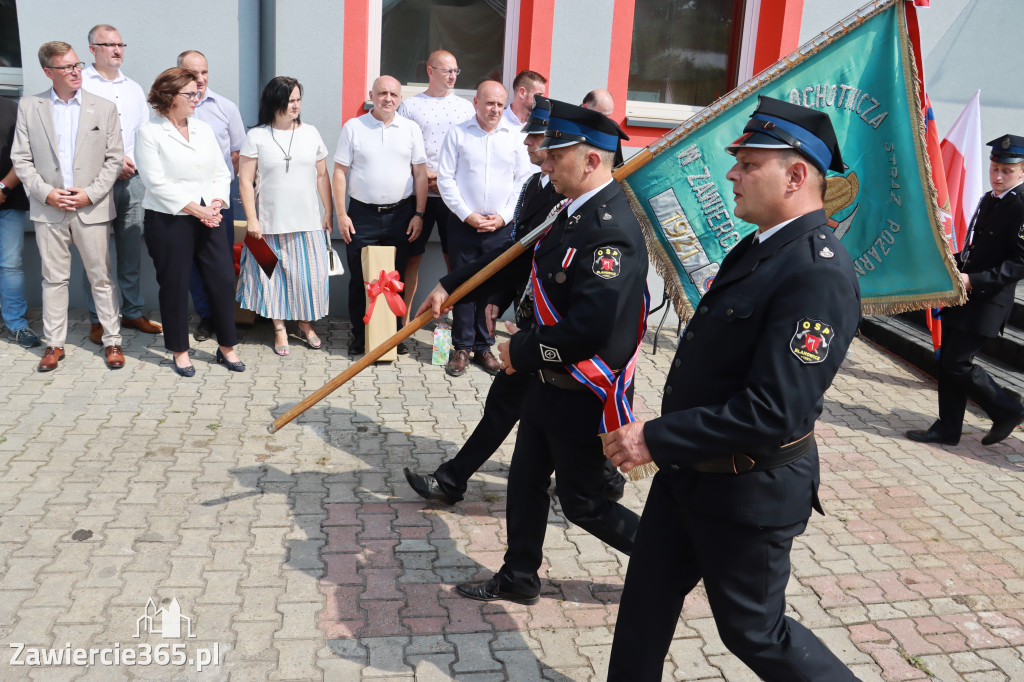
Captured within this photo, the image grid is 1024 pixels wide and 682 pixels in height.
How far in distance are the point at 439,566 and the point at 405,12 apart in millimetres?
5538

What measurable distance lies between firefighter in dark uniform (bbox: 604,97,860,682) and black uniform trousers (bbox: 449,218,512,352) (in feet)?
13.7

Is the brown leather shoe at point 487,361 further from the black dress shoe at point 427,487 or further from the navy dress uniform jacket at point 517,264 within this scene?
the black dress shoe at point 427,487

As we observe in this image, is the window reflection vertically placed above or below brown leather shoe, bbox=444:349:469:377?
above

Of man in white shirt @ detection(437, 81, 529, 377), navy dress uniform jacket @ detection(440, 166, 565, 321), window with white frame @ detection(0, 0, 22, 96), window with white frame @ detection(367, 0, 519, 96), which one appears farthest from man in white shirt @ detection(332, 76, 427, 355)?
window with white frame @ detection(0, 0, 22, 96)

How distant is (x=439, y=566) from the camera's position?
404cm

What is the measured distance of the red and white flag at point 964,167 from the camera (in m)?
6.53

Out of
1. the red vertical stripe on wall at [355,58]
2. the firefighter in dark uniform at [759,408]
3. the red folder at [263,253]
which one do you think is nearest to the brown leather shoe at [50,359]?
the red folder at [263,253]

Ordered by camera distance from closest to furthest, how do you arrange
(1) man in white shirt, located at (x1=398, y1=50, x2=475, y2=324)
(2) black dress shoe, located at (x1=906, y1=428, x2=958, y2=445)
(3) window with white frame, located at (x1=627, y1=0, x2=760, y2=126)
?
(2) black dress shoe, located at (x1=906, y1=428, x2=958, y2=445) → (1) man in white shirt, located at (x1=398, y1=50, x2=475, y2=324) → (3) window with white frame, located at (x1=627, y1=0, x2=760, y2=126)

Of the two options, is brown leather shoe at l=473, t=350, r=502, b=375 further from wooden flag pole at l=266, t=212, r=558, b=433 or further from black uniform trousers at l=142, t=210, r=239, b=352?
wooden flag pole at l=266, t=212, r=558, b=433

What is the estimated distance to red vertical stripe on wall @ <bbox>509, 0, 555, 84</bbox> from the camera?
7.66m

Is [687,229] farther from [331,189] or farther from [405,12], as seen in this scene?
[405,12]

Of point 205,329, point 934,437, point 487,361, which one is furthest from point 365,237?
point 934,437

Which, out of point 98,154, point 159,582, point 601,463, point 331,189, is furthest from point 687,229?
point 98,154

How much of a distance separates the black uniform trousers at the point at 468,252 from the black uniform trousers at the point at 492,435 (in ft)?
7.70
